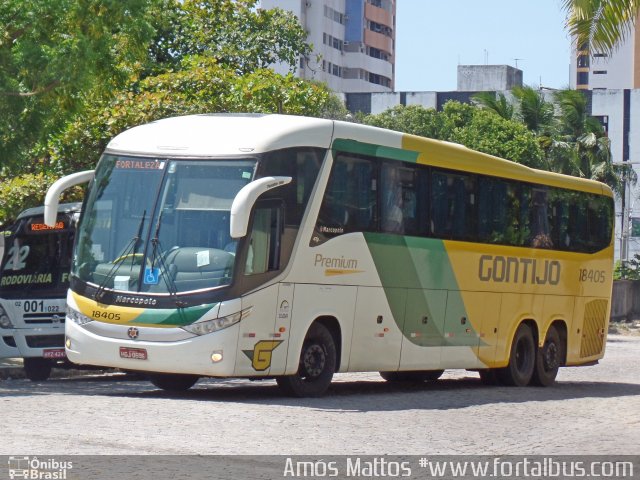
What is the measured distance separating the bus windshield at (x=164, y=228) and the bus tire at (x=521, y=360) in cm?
772

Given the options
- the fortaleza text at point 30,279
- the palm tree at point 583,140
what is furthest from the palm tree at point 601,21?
the palm tree at point 583,140

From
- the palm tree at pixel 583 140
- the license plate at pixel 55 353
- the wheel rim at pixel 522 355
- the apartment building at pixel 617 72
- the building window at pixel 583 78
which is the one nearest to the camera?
the license plate at pixel 55 353

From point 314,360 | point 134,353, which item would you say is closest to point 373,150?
point 314,360

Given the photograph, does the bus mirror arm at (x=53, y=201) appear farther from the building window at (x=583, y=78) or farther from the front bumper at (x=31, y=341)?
the building window at (x=583, y=78)

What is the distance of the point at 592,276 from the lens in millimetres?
23484

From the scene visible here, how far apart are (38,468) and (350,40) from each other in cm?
10749

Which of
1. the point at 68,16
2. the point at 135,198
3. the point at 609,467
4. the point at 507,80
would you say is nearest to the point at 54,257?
the point at 68,16

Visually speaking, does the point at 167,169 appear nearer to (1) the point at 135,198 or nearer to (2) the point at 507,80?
(1) the point at 135,198

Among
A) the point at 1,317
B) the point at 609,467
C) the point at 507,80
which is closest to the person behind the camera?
the point at 609,467

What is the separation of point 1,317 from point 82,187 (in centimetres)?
647

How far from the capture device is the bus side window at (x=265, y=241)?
1505 cm

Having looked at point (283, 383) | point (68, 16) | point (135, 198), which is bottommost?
point (283, 383)

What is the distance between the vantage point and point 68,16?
1827cm

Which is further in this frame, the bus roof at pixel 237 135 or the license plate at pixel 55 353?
the license plate at pixel 55 353
